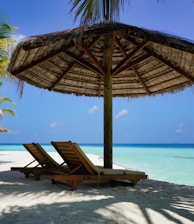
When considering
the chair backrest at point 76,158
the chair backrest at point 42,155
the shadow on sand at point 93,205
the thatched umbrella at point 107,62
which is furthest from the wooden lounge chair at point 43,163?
the thatched umbrella at point 107,62

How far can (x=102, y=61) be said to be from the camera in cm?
678

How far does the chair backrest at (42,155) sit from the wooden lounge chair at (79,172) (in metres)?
0.73

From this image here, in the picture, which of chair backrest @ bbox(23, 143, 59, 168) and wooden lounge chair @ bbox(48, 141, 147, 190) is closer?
wooden lounge chair @ bbox(48, 141, 147, 190)

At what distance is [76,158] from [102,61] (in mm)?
3193

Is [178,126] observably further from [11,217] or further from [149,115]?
[11,217]

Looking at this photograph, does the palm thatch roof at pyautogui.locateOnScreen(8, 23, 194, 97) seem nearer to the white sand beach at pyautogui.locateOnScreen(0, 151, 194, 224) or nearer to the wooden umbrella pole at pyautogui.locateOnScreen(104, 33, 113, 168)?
the wooden umbrella pole at pyautogui.locateOnScreen(104, 33, 113, 168)

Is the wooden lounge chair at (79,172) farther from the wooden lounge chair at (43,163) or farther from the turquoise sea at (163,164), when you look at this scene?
the turquoise sea at (163,164)

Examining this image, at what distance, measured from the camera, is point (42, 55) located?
5.64m

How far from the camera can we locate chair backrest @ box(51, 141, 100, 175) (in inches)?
156

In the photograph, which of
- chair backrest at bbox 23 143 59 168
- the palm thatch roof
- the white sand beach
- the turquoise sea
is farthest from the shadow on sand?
the turquoise sea

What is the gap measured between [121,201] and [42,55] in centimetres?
343

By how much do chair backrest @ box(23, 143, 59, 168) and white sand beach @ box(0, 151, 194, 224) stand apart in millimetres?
987

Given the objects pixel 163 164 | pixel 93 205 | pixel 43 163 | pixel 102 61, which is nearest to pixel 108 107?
pixel 43 163

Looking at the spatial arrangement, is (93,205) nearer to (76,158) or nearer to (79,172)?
(76,158)
